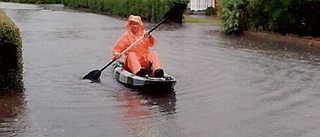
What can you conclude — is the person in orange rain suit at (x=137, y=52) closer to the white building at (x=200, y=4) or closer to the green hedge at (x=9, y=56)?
the green hedge at (x=9, y=56)

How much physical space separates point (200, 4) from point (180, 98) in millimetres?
28870

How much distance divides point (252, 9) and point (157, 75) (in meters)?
13.7

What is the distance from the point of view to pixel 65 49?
1856 cm

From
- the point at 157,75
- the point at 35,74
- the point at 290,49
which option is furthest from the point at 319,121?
the point at 290,49

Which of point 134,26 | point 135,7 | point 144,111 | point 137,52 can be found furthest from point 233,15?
point 144,111

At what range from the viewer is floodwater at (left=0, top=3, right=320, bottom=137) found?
30.0 ft

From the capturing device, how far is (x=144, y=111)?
1025cm

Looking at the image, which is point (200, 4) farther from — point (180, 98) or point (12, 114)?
point (12, 114)

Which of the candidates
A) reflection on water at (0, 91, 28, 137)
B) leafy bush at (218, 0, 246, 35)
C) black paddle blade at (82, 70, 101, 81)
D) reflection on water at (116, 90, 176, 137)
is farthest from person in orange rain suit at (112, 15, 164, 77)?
leafy bush at (218, 0, 246, 35)

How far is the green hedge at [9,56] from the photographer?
36.5ft

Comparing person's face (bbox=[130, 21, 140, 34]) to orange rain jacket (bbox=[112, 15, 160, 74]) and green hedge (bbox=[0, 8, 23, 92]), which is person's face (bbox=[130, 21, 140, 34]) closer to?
orange rain jacket (bbox=[112, 15, 160, 74])

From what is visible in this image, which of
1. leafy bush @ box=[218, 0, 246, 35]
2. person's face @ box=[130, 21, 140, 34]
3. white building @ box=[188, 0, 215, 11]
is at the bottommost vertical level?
white building @ box=[188, 0, 215, 11]

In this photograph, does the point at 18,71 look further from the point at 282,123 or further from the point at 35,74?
the point at 282,123

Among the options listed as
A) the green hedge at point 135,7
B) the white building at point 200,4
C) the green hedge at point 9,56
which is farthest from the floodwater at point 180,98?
the white building at point 200,4
